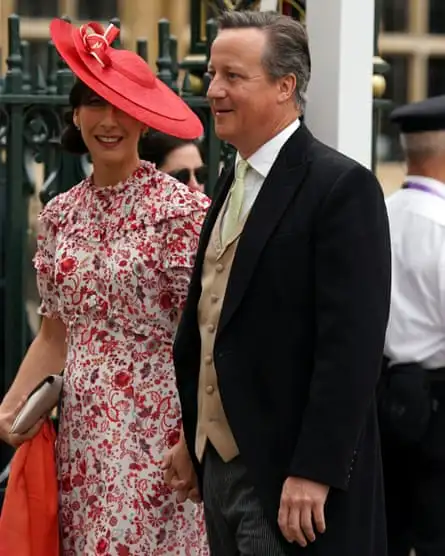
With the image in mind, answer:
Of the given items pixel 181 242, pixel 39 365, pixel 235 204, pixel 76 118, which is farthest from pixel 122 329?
pixel 235 204

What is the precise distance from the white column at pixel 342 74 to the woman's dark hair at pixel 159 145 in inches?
24.9

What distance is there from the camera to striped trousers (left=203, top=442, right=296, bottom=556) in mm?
3559

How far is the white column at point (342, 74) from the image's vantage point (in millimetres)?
4715

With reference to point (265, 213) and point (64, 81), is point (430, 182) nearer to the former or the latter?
point (265, 213)

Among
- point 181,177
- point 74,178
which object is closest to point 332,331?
point 181,177

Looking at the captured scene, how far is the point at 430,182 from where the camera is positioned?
450 cm

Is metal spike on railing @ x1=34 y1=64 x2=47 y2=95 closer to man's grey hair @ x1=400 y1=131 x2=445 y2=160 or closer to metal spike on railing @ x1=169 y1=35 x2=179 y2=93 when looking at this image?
metal spike on railing @ x1=169 y1=35 x2=179 y2=93

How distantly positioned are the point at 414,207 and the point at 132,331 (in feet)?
2.54

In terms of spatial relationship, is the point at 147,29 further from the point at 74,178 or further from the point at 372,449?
the point at 372,449

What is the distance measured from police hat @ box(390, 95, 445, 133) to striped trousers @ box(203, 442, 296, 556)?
1231 mm

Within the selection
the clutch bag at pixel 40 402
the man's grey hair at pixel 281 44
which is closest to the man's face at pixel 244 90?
the man's grey hair at pixel 281 44

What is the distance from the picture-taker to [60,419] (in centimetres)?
443

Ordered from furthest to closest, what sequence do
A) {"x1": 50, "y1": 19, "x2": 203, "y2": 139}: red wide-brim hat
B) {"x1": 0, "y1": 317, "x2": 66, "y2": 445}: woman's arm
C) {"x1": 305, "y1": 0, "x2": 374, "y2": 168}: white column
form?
{"x1": 305, "y1": 0, "x2": 374, "y2": 168}: white column, {"x1": 0, "y1": 317, "x2": 66, "y2": 445}: woman's arm, {"x1": 50, "y1": 19, "x2": 203, "y2": 139}: red wide-brim hat

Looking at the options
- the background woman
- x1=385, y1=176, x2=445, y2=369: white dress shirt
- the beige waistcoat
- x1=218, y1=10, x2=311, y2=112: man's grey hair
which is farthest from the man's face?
the background woman
